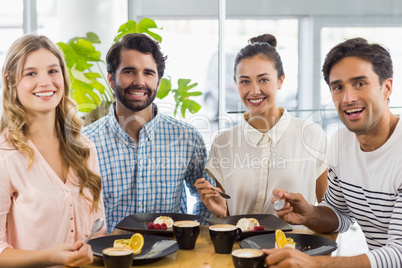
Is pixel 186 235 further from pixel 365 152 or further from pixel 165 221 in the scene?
pixel 365 152

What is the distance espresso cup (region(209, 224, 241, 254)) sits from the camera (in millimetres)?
1604

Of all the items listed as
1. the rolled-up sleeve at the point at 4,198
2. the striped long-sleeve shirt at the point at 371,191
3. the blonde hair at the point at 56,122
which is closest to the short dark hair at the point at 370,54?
the striped long-sleeve shirt at the point at 371,191

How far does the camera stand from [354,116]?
5.93 feet

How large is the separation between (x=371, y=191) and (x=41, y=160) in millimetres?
1167

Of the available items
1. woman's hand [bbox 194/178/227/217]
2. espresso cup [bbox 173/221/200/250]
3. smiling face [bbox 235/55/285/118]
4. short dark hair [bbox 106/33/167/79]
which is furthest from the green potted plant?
espresso cup [bbox 173/221/200/250]

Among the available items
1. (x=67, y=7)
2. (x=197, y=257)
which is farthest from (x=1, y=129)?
(x=67, y=7)

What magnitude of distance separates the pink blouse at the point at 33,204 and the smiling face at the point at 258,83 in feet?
2.97

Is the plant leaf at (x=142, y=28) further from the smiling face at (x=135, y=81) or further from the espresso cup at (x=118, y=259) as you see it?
the espresso cup at (x=118, y=259)

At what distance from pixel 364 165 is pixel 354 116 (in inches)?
7.2

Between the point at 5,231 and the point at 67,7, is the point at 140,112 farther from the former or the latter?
the point at 67,7

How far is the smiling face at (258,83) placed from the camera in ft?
7.54

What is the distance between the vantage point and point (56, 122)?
1921 millimetres

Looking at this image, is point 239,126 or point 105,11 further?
point 105,11

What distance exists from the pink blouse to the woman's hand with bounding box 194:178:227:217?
1.61 ft
